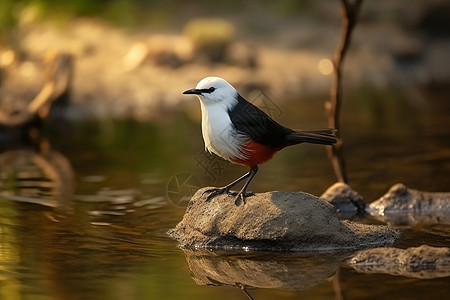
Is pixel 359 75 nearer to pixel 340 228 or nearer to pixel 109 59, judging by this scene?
pixel 109 59

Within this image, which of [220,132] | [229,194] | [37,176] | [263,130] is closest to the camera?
[220,132]

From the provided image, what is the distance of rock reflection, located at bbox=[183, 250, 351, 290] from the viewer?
7039mm

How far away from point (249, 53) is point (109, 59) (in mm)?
2862

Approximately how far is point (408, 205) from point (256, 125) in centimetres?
248

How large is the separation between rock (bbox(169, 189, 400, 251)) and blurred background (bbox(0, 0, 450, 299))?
0.29 metres

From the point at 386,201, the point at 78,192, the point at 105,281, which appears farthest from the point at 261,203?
the point at 78,192

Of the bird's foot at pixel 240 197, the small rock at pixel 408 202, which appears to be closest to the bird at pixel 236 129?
the bird's foot at pixel 240 197

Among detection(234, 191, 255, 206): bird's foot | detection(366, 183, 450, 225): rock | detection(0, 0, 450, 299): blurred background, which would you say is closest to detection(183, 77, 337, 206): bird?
detection(234, 191, 255, 206): bird's foot

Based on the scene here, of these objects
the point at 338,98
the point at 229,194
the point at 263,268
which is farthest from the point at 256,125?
the point at 338,98

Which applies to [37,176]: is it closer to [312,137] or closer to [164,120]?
[164,120]

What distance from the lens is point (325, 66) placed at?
21.5 meters

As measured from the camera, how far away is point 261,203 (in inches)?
314

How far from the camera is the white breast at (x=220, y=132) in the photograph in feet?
25.2

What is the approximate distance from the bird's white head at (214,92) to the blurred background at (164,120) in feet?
3.05
